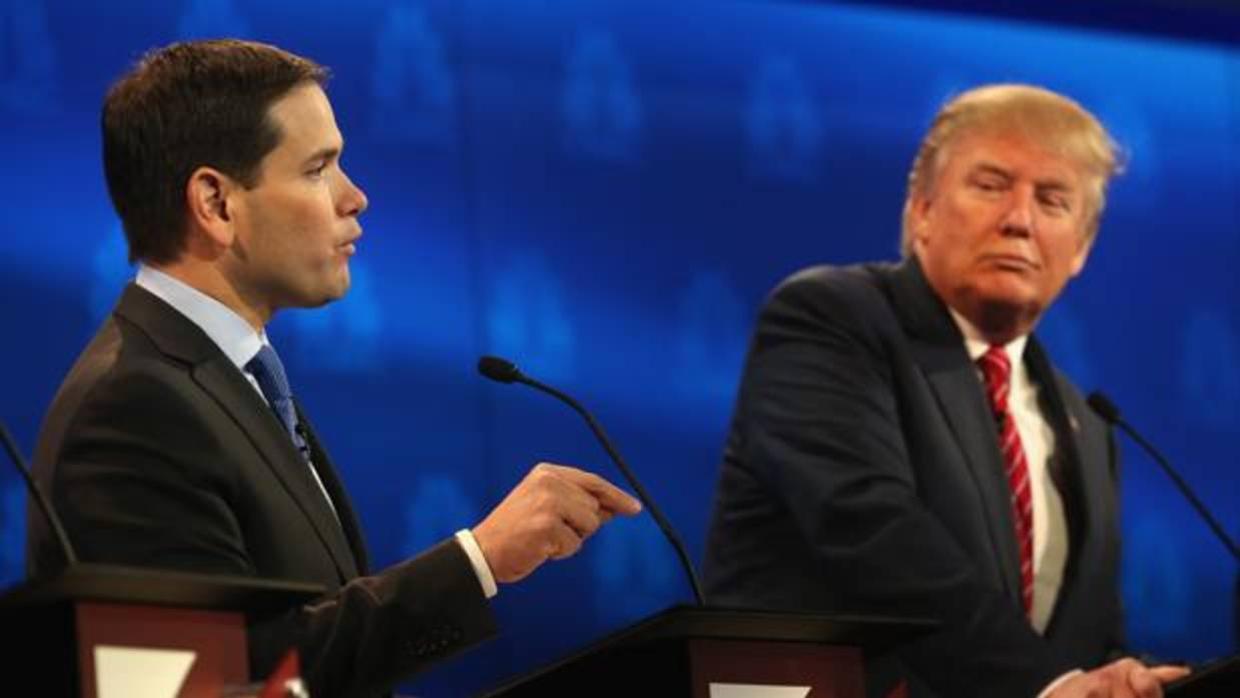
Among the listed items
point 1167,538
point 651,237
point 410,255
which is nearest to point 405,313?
point 410,255

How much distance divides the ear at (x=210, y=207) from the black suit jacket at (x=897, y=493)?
142 cm

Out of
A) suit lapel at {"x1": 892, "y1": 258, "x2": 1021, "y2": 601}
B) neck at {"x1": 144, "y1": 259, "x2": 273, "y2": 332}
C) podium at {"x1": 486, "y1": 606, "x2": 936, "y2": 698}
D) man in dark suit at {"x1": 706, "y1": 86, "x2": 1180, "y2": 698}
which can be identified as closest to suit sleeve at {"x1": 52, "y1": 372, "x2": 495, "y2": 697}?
podium at {"x1": 486, "y1": 606, "x2": 936, "y2": 698}

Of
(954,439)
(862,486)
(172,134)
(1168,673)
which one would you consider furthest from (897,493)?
(172,134)

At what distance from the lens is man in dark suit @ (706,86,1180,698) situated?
4.65 m

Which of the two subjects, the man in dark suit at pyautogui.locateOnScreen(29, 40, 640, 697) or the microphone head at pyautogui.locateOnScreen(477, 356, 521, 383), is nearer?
the man in dark suit at pyautogui.locateOnScreen(29, 40, 640, 697)

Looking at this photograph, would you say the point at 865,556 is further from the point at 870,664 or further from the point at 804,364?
the point at 870,664

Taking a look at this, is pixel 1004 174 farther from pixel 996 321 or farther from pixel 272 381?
pixel 272 381

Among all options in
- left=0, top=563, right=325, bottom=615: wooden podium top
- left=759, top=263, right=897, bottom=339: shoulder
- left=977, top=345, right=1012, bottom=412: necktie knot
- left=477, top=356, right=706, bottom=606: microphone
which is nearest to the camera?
left=0, top=563, right=325, bottom=615: wooden podium top

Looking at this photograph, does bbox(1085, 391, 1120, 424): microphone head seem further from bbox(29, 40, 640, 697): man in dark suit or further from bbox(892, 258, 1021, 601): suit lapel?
bbox(29, 40, 640, 697): man in dark suit

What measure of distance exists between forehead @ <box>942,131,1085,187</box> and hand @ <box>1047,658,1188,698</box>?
1.15 metres

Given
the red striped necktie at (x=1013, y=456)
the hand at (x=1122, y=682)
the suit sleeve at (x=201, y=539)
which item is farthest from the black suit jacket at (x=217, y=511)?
the red striped necktie at (x=1013, y=456)

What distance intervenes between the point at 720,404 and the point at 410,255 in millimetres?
877

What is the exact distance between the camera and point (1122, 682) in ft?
13.8

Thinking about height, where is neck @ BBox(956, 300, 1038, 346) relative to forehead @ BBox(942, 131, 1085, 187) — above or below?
below
